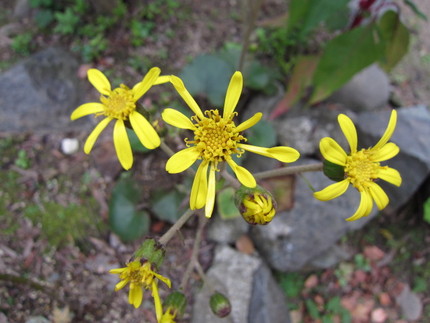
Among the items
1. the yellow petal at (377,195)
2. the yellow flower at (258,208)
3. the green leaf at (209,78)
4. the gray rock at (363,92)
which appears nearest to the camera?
the yellow flower at (258,208)

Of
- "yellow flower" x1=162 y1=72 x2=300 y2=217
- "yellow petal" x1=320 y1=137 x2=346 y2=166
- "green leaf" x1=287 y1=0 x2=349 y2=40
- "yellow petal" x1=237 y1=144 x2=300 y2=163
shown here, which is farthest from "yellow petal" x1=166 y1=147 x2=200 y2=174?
"green leaf" x1=287 y1=0 x2=349 y2=40

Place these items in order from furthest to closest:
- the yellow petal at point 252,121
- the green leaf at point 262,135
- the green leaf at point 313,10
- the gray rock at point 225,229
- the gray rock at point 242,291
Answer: the gray rock at point 225,229 → the green leaf at point 262,135 → the gray rock at point 242,291 → the green leaf at point 313,10 → the yellow petal at point 252,121

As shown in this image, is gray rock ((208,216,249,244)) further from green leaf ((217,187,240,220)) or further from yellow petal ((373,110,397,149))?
yellow petal ((373,110,397,149))

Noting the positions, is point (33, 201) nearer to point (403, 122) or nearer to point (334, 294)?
point (334, 294)

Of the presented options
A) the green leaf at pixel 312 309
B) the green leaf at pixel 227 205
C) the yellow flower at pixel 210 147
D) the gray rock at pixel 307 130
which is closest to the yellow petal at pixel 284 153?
the yellow flower at pixel 210 147

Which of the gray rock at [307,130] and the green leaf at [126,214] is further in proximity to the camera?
the gray rock at [307,130]

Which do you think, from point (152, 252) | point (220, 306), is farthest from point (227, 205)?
point (152, 252)

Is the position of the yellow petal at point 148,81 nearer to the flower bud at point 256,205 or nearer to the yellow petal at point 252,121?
the yellow petal at point 252,121
